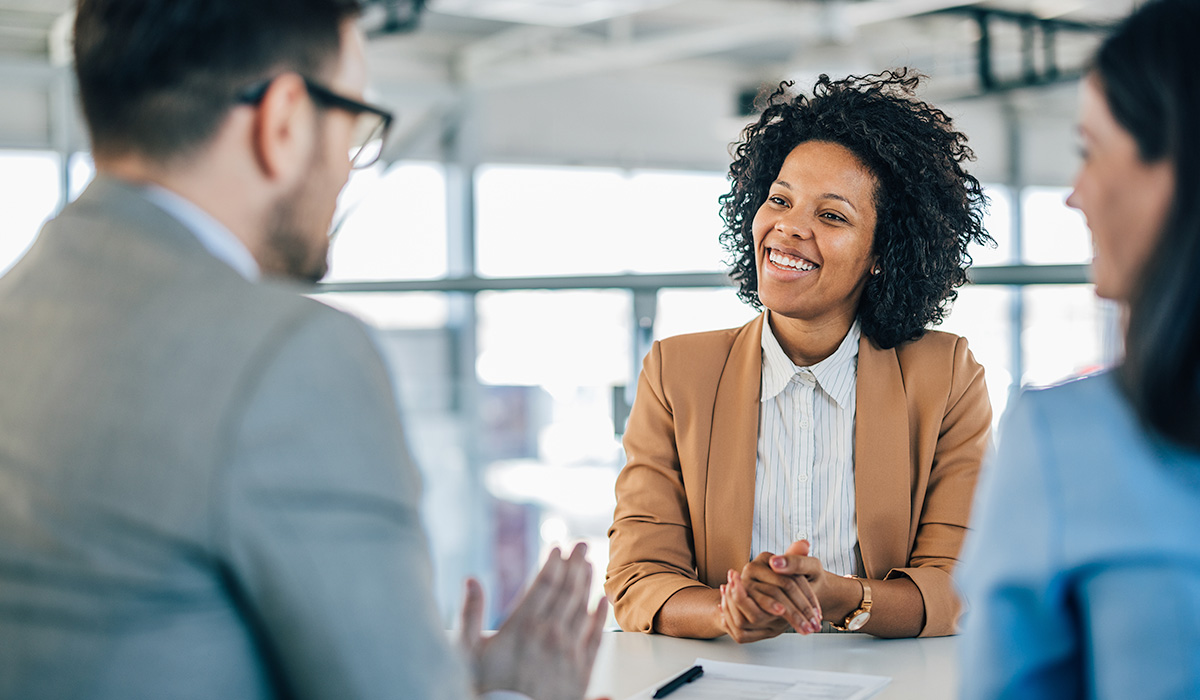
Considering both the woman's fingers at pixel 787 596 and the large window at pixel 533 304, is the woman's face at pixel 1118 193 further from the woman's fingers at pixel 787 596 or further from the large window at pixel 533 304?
the large window at pixel 533 304

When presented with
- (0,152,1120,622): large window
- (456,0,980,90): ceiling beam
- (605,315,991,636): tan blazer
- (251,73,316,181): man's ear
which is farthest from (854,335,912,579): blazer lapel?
(456,0,980,90): ceiling beam

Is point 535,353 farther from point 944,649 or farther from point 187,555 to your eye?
point 187,555

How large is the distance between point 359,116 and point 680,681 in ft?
2.53

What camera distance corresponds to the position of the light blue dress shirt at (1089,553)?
2.25 feet

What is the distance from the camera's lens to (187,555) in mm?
694

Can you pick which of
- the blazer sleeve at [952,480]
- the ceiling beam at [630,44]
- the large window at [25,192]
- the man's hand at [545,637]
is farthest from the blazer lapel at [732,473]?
the large window at [25,192]

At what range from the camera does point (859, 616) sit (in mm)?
1467

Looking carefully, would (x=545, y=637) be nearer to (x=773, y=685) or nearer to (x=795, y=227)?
(x=773, y=685)

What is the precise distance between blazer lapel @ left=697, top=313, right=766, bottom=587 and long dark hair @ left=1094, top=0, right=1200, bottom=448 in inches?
39.1

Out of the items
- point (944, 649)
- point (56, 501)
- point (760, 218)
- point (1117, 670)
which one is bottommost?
point (944, 649)

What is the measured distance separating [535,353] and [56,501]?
943cm

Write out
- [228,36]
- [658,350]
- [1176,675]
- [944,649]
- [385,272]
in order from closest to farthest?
[1176,675] < [228,36] < [944,649] < [658,350] < [385,272]

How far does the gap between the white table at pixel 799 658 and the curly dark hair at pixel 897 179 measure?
22.2 inches

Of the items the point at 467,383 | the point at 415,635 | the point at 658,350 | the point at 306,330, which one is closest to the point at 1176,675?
the point at 415,635
